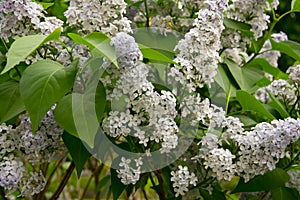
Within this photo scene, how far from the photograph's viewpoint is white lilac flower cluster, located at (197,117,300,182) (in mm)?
915

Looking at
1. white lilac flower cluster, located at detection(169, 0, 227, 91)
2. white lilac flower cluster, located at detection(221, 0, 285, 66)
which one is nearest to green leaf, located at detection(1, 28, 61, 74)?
white lilac flower cluster, located at detection(169, 0, 227, 91)

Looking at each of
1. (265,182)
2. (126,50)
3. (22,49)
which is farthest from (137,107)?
(265,182)

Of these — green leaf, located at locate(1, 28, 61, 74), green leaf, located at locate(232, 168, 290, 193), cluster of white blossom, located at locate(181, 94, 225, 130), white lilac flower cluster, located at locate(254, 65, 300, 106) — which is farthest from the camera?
white lilac flower cluster, located at locate(254, 65, 300, 106)

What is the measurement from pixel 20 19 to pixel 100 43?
0.16 meters

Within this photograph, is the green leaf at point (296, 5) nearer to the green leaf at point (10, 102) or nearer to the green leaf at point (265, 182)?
the green leaf at point (265, 182)

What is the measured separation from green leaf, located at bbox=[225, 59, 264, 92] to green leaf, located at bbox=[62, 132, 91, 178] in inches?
14.6

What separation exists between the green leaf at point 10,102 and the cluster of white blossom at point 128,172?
0.19 m

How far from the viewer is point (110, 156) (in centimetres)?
107

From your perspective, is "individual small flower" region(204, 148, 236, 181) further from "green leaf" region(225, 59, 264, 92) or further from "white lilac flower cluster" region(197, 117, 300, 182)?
"green leaf" region(225, 59, 264, 92)

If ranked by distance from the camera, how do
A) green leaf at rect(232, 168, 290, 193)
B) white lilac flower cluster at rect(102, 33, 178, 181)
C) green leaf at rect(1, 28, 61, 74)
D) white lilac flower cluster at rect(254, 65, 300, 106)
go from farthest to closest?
1. white lilac flower cluster at rect(254, 65, 300, 106)
2. green leaf at rect(232, 168, 290, 193)
3. white lilac flower cluster at rect(102, 33, 178, 181)
4. green leaf at rect(1, 28, 61, 74)

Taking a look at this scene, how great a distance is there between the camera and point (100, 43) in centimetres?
78

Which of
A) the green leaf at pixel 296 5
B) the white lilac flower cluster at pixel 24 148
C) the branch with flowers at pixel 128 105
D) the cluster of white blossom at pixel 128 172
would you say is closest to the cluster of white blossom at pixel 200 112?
the branch with flowers at pixel 128 105

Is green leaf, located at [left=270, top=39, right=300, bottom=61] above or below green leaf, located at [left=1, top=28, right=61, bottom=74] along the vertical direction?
below

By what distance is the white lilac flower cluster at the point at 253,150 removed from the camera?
915 millimetres
